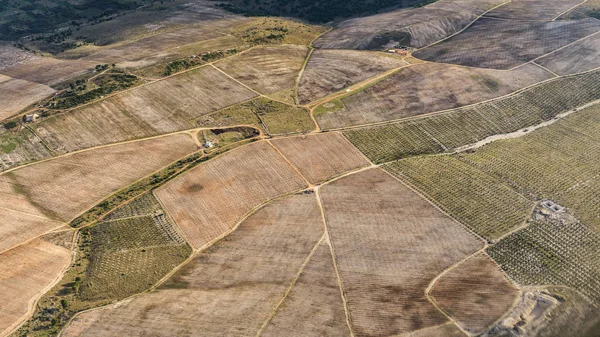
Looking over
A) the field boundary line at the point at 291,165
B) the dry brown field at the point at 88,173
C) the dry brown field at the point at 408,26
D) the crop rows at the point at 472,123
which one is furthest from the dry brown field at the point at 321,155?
the dry brown field at the point at 408,26

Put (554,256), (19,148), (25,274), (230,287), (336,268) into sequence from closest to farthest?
(230,287), (25,274), (336,268), (554,256), (19,148)

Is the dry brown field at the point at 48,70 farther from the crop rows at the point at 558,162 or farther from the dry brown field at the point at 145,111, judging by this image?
the crop rows at the point at 558,162

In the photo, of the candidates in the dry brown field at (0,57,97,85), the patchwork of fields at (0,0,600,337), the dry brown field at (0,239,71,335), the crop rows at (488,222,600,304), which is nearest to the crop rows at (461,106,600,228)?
the patchwork of fields at (0,0,600,337)

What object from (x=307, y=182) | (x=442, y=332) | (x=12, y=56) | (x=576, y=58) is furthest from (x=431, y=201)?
(x=12, y=56)

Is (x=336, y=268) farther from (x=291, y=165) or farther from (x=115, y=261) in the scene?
(x=115, y=261)

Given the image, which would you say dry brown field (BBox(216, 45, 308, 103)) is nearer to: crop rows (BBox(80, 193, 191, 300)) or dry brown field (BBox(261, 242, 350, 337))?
crop rows (BBox(80, 193, 191, 300))

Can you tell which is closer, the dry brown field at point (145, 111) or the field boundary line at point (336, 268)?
the field boundary line at point (336, 268)

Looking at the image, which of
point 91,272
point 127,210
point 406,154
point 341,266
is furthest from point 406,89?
point 91,272
